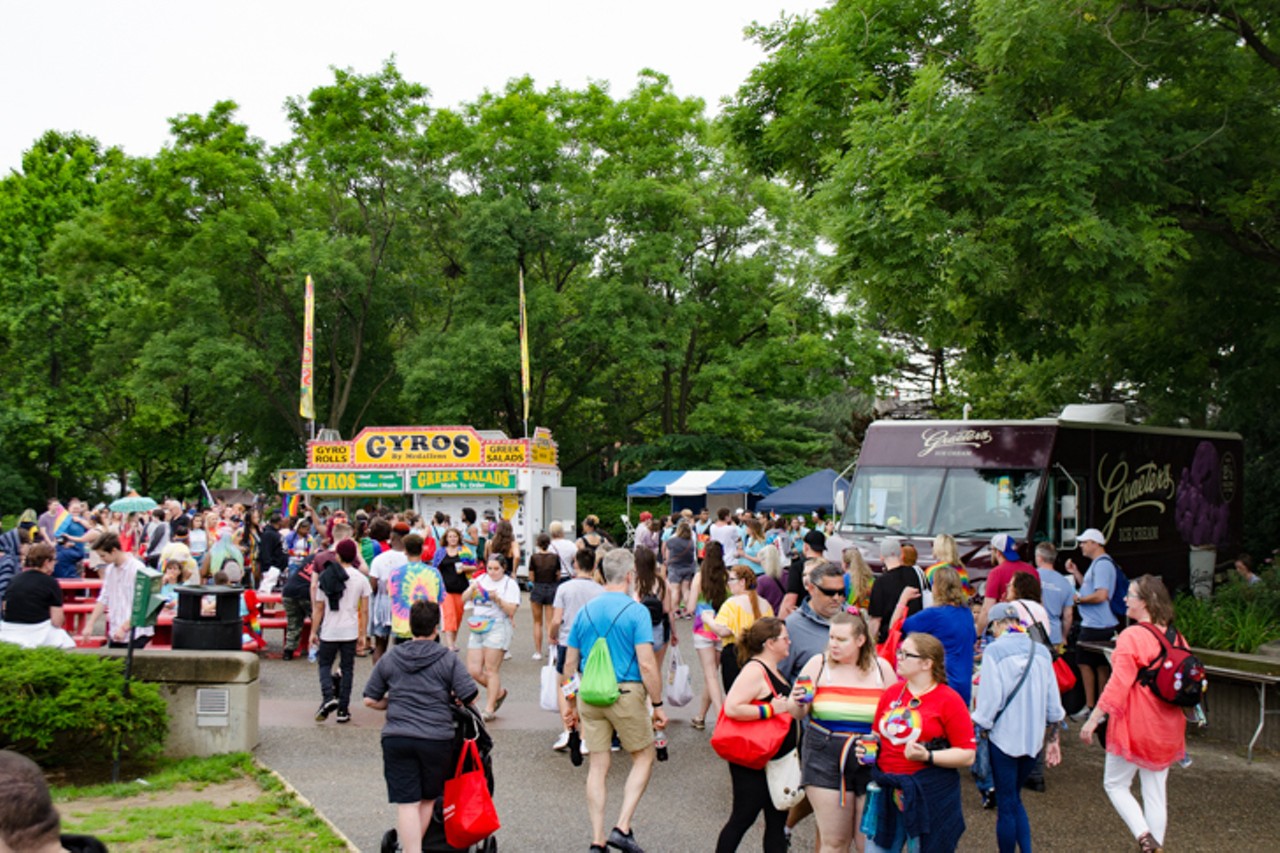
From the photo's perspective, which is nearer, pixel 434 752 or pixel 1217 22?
pixel 434 752

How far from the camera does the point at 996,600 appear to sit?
10266 millimetres

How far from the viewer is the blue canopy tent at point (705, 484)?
95.1 feet

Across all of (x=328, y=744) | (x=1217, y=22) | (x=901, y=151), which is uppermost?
(x=1217, y=22)

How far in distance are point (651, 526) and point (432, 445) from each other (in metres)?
9.15

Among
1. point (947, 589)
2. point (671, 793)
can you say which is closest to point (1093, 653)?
point (947, 589)

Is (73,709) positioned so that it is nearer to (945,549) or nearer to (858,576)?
(858,576)

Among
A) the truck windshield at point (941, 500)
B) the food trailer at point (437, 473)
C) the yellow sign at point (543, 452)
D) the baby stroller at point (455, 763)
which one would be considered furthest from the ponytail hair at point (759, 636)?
the yellow sign at point (543, 452)

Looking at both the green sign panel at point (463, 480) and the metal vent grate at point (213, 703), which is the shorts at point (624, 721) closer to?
the metal vent grate at point (213, 703)

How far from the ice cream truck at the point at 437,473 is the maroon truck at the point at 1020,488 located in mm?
14900

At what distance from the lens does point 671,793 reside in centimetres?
828

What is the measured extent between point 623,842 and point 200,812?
2792mm

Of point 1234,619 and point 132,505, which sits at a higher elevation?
point 132,505

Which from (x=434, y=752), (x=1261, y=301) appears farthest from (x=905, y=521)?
(x=434, y=752)

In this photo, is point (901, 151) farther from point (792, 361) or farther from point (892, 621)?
point (792, 361)
